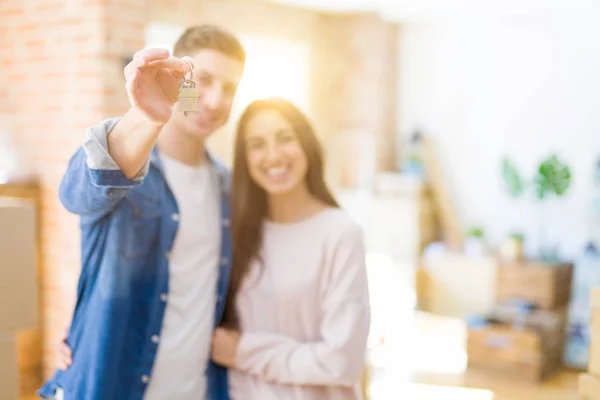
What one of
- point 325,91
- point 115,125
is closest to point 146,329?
point 115,125

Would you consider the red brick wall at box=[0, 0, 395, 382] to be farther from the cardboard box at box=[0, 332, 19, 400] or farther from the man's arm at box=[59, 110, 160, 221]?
the man's arm at box=[59, 110, 160, 221]

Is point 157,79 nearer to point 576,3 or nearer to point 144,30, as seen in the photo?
point 144,30

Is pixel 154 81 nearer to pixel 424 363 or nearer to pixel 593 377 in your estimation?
pixel 593 377

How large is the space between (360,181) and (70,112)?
2.96m

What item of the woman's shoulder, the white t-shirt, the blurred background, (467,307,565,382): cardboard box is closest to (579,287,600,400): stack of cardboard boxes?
the woman's shoulder

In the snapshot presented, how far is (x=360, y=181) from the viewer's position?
570 centimetres

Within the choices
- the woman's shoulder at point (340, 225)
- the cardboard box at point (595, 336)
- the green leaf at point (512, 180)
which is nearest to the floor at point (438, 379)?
the green leaf at point (512, 180)

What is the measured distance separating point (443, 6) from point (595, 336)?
358cm

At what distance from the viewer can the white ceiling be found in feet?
15.4

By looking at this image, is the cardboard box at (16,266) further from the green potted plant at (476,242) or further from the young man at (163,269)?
the green potted plant at (476,242)

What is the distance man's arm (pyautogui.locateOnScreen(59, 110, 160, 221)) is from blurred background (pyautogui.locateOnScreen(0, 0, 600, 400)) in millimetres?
1864

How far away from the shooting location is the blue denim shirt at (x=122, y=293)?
1.32 m

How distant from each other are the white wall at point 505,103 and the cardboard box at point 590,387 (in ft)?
10.0

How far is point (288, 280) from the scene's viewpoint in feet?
4.87
